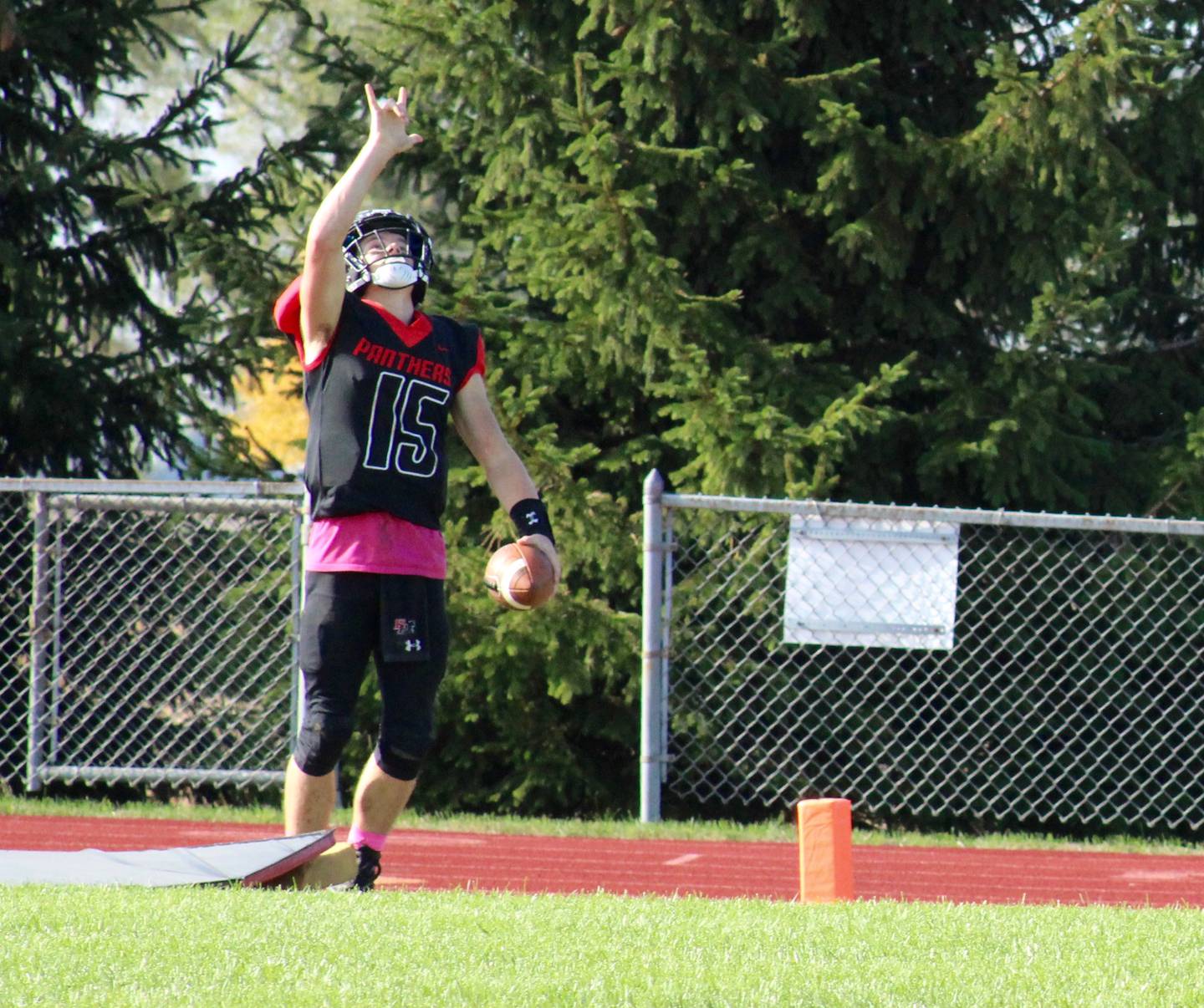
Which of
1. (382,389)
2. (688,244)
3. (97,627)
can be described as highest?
(688,244)

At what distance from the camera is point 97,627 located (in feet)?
28.0

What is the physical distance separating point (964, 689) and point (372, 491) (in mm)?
4400

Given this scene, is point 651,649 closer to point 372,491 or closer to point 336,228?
point 372,491

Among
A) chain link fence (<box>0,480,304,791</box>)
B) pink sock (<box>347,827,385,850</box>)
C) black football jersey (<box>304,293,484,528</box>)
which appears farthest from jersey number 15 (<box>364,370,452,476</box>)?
chain link fence (<box>0,480,304,791</box>)

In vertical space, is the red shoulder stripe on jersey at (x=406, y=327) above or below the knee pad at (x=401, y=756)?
above

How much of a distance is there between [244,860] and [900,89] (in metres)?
6.05

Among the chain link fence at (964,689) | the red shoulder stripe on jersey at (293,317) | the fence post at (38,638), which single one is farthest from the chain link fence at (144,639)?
the red shoulder stripe on jersey at (293,317)

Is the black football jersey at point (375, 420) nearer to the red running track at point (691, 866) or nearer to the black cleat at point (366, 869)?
the black cleat at point (366, 869)

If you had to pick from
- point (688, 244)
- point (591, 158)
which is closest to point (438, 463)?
point (591, 158)

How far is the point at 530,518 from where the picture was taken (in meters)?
4.77

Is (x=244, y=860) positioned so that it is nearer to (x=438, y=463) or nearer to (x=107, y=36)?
(x=438, y=463)

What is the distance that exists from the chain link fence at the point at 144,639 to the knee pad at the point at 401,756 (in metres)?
2.92

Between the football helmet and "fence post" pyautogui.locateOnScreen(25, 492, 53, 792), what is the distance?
3437 millimetres

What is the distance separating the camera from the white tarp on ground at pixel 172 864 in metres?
4.43
